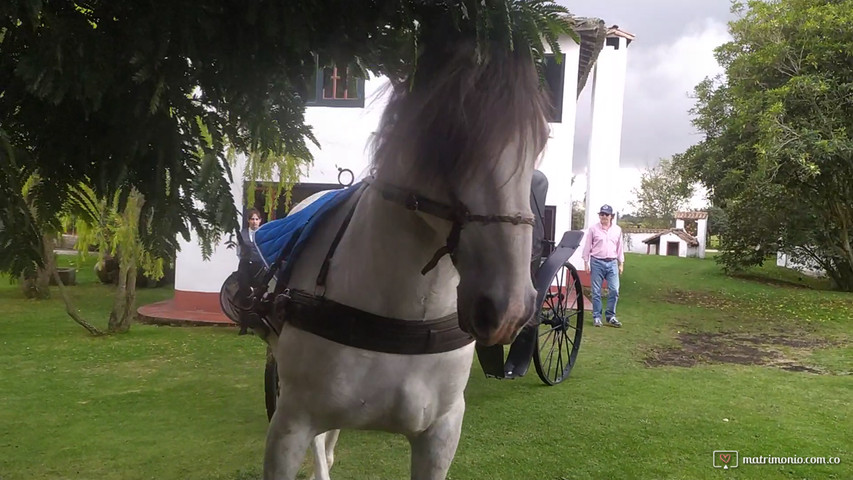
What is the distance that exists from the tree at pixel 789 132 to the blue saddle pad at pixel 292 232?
10.4m

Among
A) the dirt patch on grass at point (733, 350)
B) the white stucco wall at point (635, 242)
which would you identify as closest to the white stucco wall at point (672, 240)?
the white stucco wall at point (635, 242)

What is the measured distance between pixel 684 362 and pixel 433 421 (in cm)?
533

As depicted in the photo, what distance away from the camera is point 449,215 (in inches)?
50.6

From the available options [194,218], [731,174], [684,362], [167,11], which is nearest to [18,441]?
[194,218]

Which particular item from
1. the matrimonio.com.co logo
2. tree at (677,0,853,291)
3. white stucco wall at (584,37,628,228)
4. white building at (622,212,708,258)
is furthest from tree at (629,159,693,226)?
the matrimonio.com.co logo

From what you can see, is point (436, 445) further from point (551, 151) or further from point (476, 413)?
point (551, 151)

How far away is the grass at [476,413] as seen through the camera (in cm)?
340

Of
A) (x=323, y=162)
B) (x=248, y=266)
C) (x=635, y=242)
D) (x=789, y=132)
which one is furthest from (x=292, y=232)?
(x=635, y=242)

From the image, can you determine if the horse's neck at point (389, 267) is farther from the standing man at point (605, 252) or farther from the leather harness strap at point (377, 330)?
the standing man at point (605, 252)

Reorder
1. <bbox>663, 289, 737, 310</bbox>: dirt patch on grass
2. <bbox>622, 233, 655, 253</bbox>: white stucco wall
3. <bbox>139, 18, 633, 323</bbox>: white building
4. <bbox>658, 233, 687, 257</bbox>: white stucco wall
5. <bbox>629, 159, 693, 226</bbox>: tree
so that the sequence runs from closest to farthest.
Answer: <bbox>139, 18, 633, 323</bbox>: white building
<bbox>663, 289, 737, 310</bbox>: dirt patch on grass
<bbox>658, 233, 687, 257</bbox>: white stucco wall
<bbox>622, 233, 655, 253</bbox>: white stucco wall
<bbox>629, 159, 693, 226</bbox>: tree

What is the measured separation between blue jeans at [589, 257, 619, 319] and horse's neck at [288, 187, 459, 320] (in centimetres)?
638

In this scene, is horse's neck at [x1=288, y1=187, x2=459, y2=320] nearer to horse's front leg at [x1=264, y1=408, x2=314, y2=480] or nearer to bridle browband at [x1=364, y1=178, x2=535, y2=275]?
bridle browband at [x1=364, y1=178, x2=535, y2=275]

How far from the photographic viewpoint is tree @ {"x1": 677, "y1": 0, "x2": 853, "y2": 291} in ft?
34.3

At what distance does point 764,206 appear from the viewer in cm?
1509
